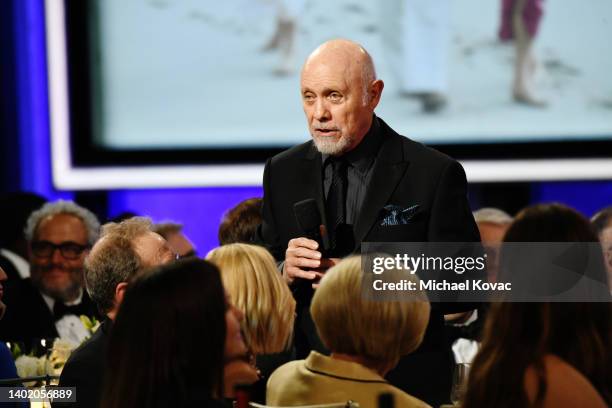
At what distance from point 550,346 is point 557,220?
0.23m

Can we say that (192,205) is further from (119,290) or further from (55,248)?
(119,290)

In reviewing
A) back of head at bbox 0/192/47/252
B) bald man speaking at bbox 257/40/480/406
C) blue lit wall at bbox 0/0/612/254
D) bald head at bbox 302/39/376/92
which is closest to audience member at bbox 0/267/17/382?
bald man speaking at bbox 257/40/480/406

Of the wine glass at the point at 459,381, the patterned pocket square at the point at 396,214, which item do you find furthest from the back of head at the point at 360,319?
the patterned pocket square at the point at 396,214

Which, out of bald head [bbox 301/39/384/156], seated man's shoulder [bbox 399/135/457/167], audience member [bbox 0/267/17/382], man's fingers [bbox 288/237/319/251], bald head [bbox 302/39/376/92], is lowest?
audience member [bbox 0/267/17/382]

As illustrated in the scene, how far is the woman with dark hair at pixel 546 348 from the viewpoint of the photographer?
191 centimetres

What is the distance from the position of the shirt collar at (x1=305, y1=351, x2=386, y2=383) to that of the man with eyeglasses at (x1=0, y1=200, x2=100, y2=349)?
2.29m

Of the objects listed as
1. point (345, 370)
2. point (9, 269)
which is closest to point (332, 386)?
point (345, 370)

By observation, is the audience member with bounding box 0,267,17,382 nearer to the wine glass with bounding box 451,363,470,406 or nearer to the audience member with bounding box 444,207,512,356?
the wine glass with bounding box 451,363,470,406

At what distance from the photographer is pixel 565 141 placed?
231 inches

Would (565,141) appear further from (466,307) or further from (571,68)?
(466,307)

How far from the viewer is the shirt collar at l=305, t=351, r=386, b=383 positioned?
7.36 ft

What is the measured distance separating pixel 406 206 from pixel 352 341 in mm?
724

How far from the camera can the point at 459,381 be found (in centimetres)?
247

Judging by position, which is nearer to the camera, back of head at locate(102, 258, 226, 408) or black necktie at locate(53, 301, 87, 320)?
back of head at locate(102, 258, 226, 408)
